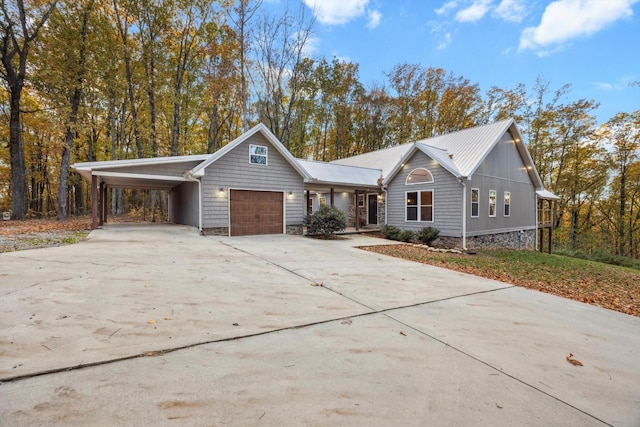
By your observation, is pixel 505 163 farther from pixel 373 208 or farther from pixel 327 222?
pixel 327 222

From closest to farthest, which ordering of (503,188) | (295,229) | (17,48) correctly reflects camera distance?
(17,48), (295,229), (503,188)

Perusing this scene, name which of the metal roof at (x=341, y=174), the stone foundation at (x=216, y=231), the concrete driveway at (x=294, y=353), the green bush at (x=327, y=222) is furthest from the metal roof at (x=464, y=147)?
the stone foundation at (x=216, y=231)

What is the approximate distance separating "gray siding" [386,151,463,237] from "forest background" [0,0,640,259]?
1019cm

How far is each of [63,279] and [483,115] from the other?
26.2 meters

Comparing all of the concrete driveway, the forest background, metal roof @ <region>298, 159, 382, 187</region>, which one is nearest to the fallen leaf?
the concrete driveway

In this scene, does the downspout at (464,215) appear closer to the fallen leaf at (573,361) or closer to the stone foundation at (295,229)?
the stone foundation at (295,229)

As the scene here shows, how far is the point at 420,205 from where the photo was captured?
13.5m

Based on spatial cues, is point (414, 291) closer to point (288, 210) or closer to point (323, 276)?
point (323, 276)

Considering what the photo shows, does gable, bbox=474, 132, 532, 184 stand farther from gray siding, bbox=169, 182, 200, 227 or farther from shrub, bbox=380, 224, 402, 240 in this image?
gray siding, bbox=169, 182, 200, 227

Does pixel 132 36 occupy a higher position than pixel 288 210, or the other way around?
pixel 132 36

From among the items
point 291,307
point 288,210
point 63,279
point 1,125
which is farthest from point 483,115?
point 1,125

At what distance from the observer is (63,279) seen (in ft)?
13.2

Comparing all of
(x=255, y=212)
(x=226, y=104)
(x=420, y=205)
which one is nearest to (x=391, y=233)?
(x=420, y=205)

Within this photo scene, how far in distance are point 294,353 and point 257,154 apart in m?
10.4
